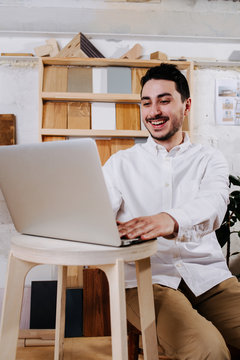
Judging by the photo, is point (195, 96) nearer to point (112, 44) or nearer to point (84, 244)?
point (112, 44)

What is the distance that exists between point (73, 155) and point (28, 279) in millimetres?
1966

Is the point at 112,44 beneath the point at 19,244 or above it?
above

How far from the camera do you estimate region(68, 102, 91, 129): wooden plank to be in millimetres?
2504

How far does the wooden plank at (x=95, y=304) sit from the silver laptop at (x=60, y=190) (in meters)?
1.36

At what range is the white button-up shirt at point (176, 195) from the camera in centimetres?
130

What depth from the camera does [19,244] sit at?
955 mm

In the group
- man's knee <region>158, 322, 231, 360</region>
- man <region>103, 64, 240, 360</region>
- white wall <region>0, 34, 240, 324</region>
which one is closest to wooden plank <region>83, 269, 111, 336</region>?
white wall <region>0, 34, 240, 324</region>

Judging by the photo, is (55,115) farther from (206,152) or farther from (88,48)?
(206,152)

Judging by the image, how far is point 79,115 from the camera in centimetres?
252

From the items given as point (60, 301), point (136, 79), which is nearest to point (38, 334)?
point (60, 301)

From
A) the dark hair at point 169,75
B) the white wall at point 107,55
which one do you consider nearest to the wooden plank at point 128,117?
the white wall at point 107,55

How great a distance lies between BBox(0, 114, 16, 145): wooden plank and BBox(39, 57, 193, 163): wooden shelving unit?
260 millimetres

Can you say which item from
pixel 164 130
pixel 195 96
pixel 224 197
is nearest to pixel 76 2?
pixel 195 96

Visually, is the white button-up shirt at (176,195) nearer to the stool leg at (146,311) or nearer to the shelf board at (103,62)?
the stool leg at (146,311)
